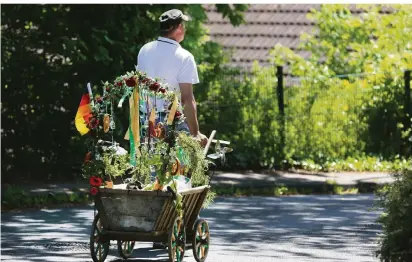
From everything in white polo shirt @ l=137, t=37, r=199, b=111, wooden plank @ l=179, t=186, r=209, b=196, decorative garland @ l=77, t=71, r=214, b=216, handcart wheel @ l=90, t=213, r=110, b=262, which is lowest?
handcart wheel @ l=90, t=213, r=110, b=262

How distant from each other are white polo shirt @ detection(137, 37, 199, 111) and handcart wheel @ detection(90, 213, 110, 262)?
4.03 feet

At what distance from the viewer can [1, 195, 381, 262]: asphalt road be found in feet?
39.4

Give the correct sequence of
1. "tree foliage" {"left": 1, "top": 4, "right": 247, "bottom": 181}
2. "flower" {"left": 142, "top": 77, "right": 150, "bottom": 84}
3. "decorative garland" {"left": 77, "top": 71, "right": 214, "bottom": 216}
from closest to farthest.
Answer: "decorative garland" {"left": 77, "top": 71, "right": 214, "bottom": 216}, "flower" {"left": 142, "top": 77, "right": 150, "bottom": 84}, "tree foliage" {"left": 1, "top": 4, "right": 247, "bottom": 181}

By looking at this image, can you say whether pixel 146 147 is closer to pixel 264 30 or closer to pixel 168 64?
pixel 168 64

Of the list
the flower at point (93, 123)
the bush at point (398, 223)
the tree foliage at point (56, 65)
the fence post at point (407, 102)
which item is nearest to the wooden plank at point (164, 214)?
the flower at point (93, 123)

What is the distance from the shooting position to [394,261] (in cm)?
895

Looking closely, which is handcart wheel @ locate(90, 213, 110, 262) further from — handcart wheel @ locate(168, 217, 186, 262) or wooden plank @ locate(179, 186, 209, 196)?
wooden plank @ locate(179, 186, 209, 196)

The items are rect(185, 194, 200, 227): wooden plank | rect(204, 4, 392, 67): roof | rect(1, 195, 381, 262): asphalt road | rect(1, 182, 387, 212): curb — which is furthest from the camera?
rect(204, 4, 392, 67): roof

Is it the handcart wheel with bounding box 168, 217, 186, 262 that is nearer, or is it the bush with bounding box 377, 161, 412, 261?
the bush with bounding box 377, 161, 412, 261

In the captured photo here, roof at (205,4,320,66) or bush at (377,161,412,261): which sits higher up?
roof at (205,4,320,66)

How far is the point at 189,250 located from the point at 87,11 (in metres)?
7.84

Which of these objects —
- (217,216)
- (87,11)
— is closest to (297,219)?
(217,216)

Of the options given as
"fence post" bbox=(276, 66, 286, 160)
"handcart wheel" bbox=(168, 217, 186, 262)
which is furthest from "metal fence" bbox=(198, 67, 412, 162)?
"handcart wheel" bbox=(168, 217, 186, 262)

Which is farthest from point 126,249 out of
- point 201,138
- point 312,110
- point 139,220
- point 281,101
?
point 312,110
